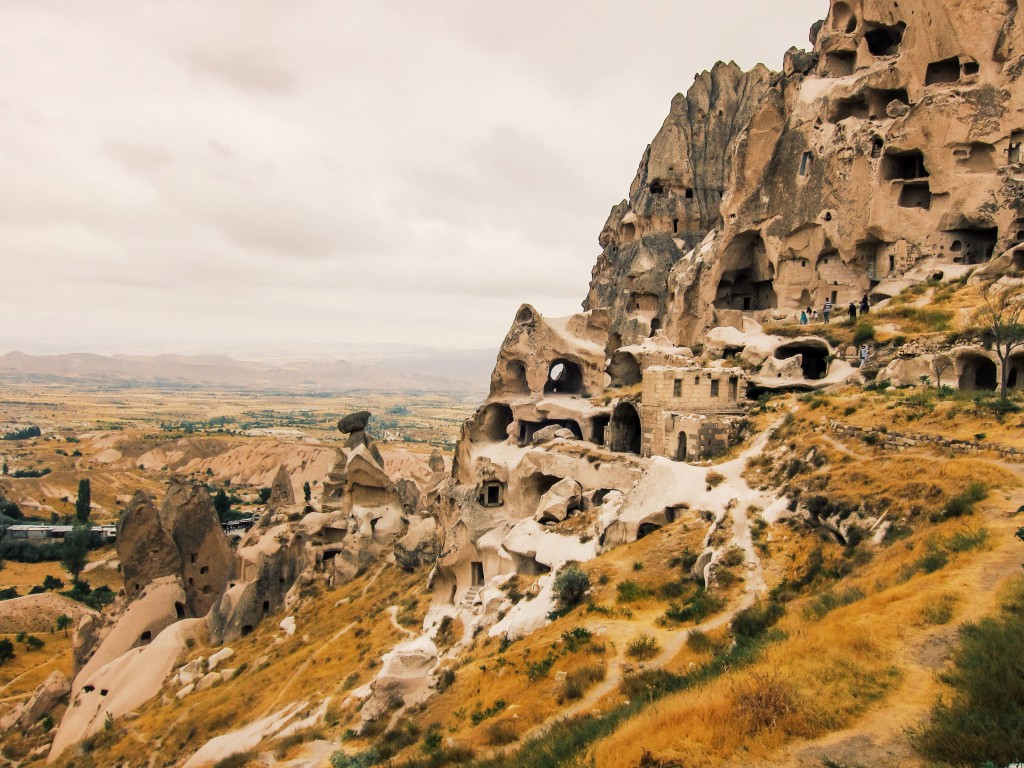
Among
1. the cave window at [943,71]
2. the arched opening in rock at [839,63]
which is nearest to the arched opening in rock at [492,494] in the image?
the cave window at [943,71]

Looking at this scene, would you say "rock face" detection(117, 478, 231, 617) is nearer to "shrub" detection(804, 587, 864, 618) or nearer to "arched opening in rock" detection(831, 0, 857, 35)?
"shrub" detection(804, 587, 864, 618)

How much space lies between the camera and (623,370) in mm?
31156

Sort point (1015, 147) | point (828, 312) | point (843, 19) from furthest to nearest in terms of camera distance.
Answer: point (843, 19), point (828, 312), point (1015, 147)

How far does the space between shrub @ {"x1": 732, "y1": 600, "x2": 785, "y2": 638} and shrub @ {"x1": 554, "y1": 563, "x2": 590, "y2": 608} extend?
3988 mm

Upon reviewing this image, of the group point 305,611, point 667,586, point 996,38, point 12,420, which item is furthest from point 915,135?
point 12,420

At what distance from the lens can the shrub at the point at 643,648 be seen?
10555mm

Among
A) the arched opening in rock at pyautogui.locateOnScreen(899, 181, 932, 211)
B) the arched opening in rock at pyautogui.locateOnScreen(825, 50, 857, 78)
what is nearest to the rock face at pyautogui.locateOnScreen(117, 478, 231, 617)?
the arched opening in rock at pyautogui.locateOnScreen(899, 181, 932, 211)

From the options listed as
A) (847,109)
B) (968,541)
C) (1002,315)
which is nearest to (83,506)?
(847,109)

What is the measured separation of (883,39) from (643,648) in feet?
133

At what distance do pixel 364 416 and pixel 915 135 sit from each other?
29.2m

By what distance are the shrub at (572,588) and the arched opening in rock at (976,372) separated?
1508 cm

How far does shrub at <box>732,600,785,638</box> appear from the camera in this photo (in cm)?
997

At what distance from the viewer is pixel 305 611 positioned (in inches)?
1028

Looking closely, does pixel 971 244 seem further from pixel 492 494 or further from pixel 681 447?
pixel 492 494
